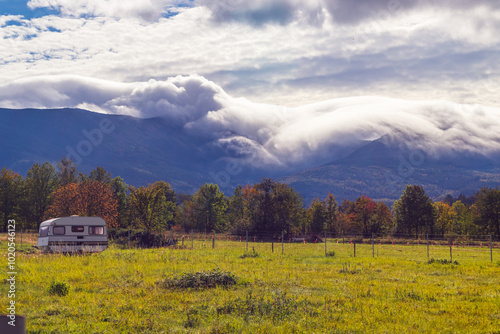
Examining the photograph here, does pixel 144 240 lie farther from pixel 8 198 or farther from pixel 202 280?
pixel 8 198

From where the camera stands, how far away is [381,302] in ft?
52.3

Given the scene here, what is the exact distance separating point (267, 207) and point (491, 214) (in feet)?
139

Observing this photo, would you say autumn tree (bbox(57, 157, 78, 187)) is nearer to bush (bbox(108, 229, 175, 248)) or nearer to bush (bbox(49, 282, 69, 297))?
bush (bbox(108, 229, 175, 248))

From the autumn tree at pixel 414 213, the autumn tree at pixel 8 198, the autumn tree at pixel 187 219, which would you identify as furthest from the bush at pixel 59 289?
the autumn tree at pixel 187 219

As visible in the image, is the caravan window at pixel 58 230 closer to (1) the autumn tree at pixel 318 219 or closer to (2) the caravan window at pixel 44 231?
(2) the caravan window at pixel 44 231

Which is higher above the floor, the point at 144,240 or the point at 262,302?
the point at 262,302

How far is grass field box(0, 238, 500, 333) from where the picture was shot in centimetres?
1260

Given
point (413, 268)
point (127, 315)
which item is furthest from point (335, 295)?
point (413, 268)

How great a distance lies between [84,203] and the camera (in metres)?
80.9

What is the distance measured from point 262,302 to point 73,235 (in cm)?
2195

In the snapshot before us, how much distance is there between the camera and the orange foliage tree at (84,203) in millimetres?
80188

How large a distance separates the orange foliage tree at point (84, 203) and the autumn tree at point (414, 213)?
60.4 metres

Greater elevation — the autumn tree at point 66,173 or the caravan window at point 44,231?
the autumn tree at point 66,173

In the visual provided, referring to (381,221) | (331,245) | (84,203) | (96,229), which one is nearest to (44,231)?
(96,229)
